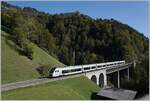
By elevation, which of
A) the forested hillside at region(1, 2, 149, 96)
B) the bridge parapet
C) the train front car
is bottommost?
the bridge parapet

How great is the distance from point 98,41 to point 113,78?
43.9 meters

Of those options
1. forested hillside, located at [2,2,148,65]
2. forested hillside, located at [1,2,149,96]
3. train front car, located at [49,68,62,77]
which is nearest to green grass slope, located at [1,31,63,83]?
train front car, located at [49,68,62,77]

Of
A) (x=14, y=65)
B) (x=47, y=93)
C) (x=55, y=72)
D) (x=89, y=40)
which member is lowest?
(x=47, y=93)

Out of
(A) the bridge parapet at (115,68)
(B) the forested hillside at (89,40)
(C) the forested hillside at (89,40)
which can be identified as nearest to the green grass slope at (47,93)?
(A) the bridge parapet at (115,68)

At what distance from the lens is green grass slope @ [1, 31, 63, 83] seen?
45609mm

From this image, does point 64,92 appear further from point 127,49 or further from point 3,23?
point 127,49

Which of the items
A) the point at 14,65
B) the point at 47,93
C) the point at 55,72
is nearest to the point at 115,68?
the point at 14,65

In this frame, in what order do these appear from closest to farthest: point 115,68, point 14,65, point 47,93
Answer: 1. point 47,93
2. point 14,65
3. point 115,68

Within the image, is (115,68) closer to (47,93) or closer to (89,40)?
(89,40)

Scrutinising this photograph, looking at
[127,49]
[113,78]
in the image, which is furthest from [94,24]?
[113,78]

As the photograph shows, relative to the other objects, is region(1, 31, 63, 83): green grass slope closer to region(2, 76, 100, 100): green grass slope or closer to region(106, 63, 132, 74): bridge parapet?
region(2, 76, 100, 100): green grass slope

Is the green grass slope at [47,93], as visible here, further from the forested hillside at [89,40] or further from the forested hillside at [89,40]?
the forested hillside at [89,40]

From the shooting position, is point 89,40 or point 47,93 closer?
point 47,93

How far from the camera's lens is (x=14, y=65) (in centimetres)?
5159
